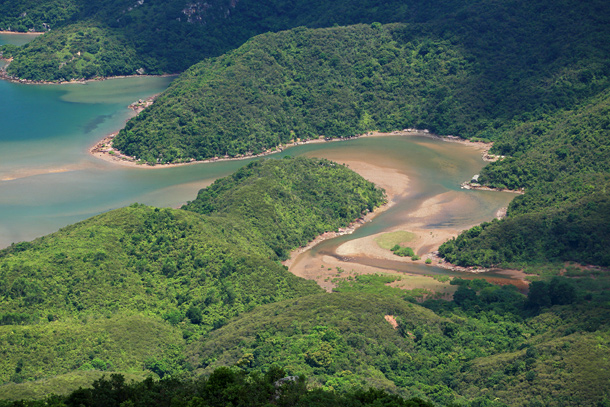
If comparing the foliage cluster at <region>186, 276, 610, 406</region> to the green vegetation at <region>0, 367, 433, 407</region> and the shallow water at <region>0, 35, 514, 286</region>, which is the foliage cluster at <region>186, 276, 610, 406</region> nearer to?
the green vegetation at <region>0, 367, 433, 407</region>

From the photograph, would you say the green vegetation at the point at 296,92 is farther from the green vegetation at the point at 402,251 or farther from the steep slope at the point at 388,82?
the green vegetation at the point at 402,251

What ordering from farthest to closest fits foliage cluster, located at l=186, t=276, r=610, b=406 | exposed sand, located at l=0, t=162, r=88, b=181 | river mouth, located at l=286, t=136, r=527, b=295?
exposed sand, located at l=0, t=162, r=88, b=181
river mouth, located at l=286, t=136, r=527, b=295
foliage cluster, located at l=186, t=276, r=610, b=406

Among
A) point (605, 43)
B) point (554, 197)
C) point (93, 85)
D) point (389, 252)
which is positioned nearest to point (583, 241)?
point (554, 197)

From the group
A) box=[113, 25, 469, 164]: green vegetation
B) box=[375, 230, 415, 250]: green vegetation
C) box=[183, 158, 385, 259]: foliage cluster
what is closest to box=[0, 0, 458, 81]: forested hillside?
box=[113, 25, 469, 164]: green vegetation

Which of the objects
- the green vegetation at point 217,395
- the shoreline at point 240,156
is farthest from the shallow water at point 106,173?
the green vegetation at point 217,395

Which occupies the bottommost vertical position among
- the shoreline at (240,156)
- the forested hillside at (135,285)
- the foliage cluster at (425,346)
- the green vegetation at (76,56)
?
the foliage cluster at (425,346)

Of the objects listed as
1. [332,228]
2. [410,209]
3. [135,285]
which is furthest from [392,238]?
[135,285]

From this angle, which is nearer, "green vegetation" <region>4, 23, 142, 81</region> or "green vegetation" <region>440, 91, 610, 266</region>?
"green vegetation" <region>440, 91, 610, 266</region>

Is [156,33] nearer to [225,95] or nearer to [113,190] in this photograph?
[225,95]
